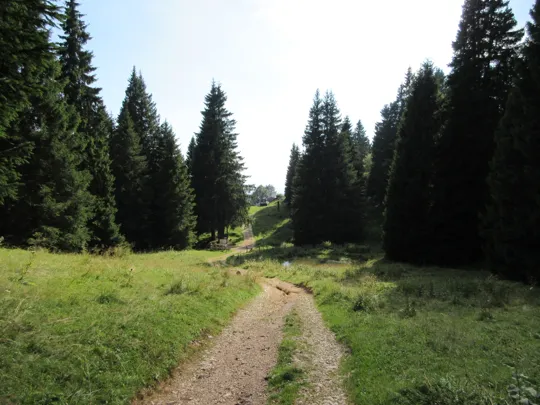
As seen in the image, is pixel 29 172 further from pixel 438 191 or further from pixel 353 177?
pixel 353 177

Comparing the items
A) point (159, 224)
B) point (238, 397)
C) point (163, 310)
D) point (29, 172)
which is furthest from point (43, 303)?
point (159, 224)

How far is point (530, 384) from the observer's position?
5.24 metres

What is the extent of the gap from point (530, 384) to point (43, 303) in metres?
10.3

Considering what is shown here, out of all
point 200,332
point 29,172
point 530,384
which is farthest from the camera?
point 29,172

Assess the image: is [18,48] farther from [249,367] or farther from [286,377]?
[286,377]

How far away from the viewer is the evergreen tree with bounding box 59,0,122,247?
32.6 meters

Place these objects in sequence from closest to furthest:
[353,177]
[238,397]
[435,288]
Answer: [238,397] < [435,288] < [353,177]

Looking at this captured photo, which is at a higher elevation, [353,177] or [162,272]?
[353,177]

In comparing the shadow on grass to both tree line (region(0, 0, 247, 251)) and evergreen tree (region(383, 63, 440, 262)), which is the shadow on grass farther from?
tree line (region(0, 0, 247, 251))

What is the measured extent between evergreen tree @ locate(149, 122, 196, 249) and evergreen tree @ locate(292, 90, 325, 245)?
15.6 metres

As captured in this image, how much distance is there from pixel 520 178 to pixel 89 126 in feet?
125

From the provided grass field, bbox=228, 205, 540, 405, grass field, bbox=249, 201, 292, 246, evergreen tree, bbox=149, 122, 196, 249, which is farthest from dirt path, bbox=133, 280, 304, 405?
grass field, bbox=249, 201, 292, 246

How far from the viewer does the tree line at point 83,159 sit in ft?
26.0

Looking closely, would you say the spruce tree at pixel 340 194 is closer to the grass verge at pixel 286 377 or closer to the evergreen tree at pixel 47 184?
the evergreen tree at pixel 47 184
